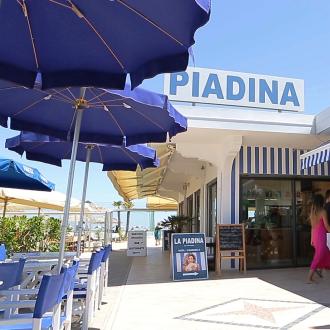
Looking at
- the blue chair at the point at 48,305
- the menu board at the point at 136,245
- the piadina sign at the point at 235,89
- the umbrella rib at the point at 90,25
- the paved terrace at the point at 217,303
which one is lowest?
the paved terrace at the point at 217,303

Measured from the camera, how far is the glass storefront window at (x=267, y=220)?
30.7 ft

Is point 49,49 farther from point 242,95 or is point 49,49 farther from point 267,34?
point 242,95

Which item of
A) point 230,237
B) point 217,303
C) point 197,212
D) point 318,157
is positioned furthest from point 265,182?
point 197,212

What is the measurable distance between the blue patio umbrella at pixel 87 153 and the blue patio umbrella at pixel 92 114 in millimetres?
400

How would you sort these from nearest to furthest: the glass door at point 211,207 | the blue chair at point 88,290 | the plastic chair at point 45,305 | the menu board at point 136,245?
the plastic chair at point 45,305
the blue chair at point 88,290
the glass door at point 211,207
the menu board at point 136,245

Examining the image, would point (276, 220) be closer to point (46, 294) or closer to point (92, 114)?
point (92, 114)

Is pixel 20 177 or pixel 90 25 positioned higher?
pixel 90 25

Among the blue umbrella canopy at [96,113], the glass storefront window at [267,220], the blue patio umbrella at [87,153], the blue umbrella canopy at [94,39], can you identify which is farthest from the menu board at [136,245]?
the blue umbrella canopy at [94,39]

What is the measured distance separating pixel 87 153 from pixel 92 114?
116 cm

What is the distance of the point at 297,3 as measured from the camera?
659cm

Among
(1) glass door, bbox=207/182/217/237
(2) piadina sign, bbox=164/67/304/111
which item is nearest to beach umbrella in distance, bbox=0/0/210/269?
(2) piadina sign, bbox=164/67/304/111

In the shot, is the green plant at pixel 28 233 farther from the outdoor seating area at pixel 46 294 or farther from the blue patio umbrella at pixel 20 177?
the outdoor seating area at pixel 46 294

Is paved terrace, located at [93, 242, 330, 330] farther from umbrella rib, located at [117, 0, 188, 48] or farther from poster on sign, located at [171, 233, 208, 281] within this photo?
umbrella rib, located at [117, 0, 188, 48]

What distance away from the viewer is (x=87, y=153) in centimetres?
591
